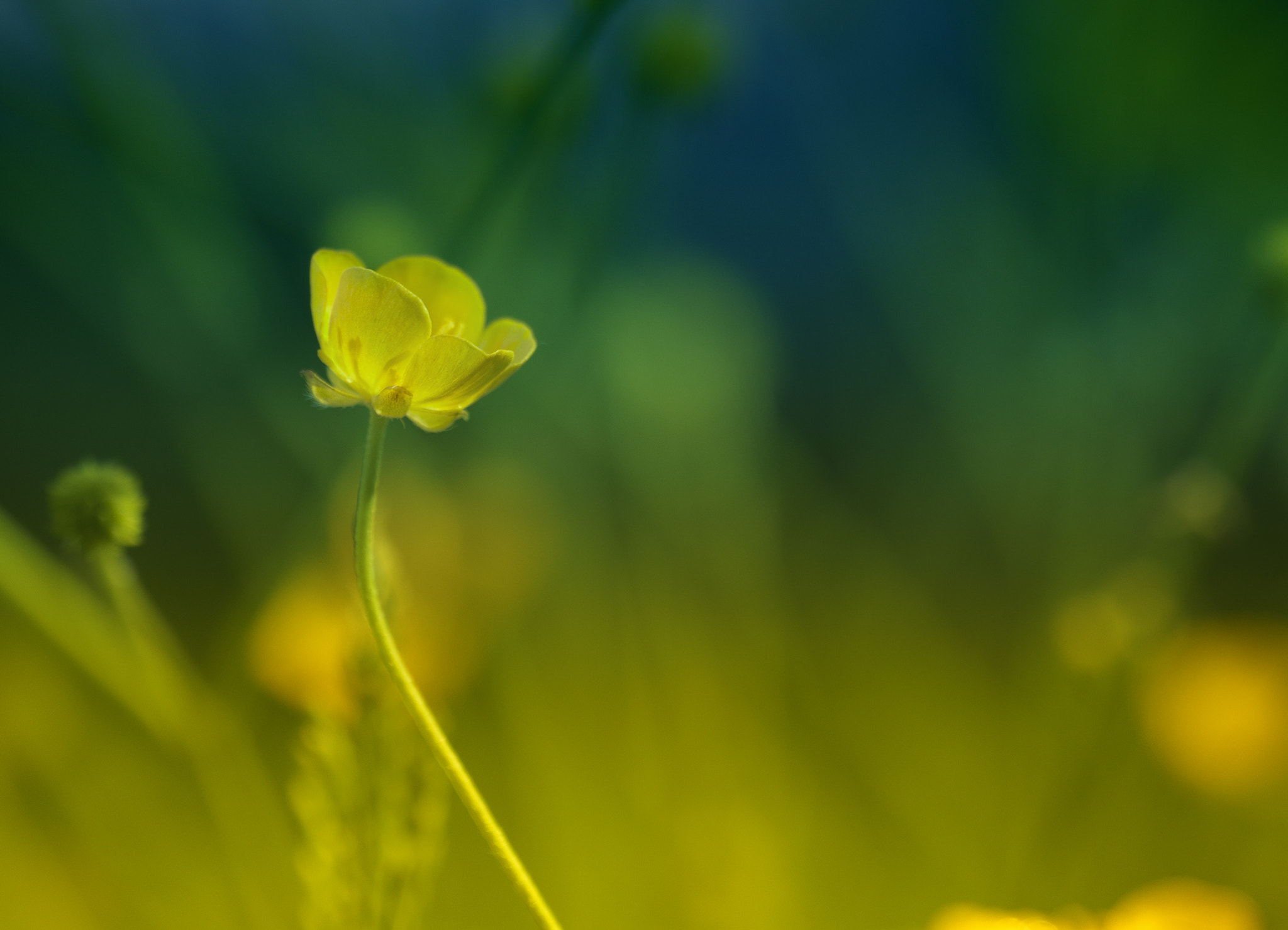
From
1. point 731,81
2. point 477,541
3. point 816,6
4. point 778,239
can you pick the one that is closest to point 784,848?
point 477,541

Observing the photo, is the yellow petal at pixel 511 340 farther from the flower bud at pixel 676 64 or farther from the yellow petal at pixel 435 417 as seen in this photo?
the flower bud at pixel 676 64

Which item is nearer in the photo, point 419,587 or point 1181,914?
point 1181,914

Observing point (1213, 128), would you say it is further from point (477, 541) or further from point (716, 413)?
point (477, 541)

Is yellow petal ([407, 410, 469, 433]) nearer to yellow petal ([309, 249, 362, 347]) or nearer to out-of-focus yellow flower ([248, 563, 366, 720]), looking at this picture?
yellow petal ([309, 249, 362, 347])

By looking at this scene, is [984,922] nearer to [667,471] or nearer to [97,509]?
[97,509]

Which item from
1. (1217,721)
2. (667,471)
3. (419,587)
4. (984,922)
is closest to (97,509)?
(984,922)

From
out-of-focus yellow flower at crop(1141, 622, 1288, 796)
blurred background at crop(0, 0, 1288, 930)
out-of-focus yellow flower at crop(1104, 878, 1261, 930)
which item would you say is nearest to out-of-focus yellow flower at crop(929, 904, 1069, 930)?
out-of-focus yellow flower at crop(1104, 878, 1261, 930)

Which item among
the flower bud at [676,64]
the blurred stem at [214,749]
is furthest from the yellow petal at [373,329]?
the flower bud at [676,64]
